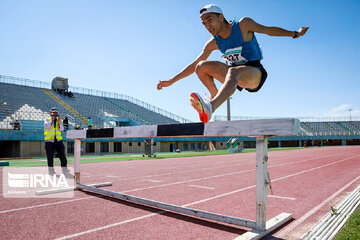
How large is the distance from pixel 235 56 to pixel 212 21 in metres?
0.44

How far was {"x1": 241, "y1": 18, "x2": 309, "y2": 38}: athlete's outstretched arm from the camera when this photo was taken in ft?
8.26

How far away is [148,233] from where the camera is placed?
111 inches

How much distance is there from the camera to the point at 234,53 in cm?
267

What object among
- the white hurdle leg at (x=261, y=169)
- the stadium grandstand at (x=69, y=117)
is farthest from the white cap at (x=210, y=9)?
the stadium grandstand at (x=69, y=117)

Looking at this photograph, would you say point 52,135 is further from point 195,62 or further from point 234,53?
point 234,53

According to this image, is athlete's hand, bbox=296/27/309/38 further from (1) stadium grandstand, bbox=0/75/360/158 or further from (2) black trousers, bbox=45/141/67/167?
(1) stadium grandstand, bbox=0/75/360/158

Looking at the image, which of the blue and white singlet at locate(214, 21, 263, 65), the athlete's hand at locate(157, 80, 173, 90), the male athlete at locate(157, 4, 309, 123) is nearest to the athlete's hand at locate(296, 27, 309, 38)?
the male athlete at locate(157, 4, 309, 123)

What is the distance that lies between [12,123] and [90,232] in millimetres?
23086

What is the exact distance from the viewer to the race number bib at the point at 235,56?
264 cm

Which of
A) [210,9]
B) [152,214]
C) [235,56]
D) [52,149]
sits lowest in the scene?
[152,214]

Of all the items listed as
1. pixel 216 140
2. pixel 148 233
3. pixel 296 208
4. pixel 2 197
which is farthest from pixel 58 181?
pixel 216 140

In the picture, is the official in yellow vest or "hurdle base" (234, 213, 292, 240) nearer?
"hurdle base" (234, 213, 292, 240)

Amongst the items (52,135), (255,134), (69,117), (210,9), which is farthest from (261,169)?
(69,117)

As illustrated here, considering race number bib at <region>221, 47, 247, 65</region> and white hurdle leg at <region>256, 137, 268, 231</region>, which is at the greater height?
race number bib at <region>221, 47, 247, 65</region>
